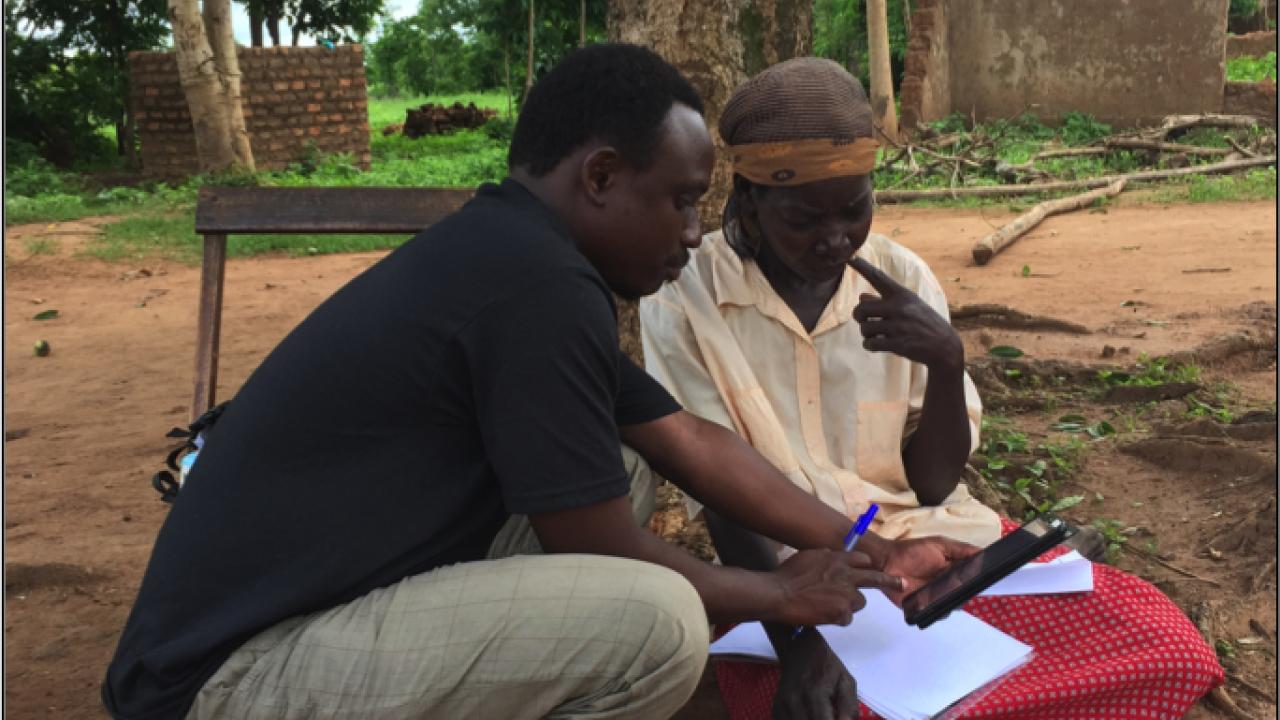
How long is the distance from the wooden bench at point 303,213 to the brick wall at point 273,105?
9242 millimetres

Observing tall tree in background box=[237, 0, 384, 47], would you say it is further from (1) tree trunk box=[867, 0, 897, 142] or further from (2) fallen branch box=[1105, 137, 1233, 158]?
(2) fallen branch box=[1105, 137, 1233, 158]

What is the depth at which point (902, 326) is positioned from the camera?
216 cm

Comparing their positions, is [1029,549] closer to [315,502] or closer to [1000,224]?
[315,502]

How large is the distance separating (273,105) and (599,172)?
12.1 m

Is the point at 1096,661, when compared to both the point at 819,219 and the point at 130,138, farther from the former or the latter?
the point at 130,138

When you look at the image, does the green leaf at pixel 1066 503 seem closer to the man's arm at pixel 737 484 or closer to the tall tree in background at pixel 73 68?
the man's arm at pixel 737 484

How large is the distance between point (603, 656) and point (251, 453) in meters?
0.57

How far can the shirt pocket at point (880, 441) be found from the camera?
2373 mm

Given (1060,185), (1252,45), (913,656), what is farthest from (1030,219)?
(1252,45)

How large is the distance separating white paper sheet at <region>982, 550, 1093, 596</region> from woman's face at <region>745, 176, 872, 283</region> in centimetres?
68

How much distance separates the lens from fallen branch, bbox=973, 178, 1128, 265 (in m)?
7.07

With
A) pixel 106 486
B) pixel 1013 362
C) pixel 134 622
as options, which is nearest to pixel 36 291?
pixel 106 486

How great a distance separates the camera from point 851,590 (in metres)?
1.87

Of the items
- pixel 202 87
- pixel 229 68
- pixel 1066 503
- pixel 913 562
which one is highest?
pixel 229 68
